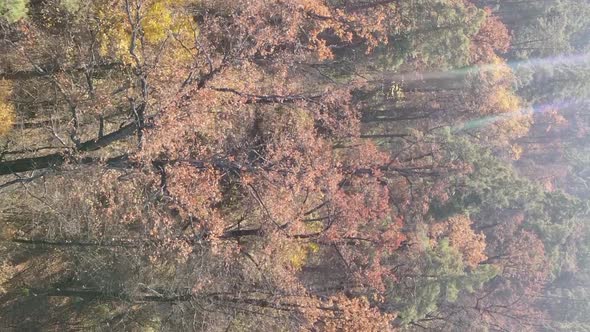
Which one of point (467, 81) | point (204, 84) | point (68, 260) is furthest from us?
point (467, 81)

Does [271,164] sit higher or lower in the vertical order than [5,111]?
lower

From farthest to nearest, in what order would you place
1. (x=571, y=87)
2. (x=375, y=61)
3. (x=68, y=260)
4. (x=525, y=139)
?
1. (x=525, y=139)
2. (x=571, y=87)
3. (x=375, y=61)
4. (x=68, y=260)

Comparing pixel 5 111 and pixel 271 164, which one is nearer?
pixel 5 111

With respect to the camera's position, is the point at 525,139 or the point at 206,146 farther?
the point at 525,139

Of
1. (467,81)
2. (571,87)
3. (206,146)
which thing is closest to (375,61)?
(467,81)

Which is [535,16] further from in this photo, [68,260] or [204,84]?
[68,260]

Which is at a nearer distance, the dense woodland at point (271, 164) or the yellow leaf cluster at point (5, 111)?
the yellow leaf cluster at point (5, 111)

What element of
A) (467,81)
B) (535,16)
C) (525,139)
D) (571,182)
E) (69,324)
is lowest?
(69,324)

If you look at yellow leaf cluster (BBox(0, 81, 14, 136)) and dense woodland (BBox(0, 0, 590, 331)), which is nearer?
yellow leaf cluster (BBox(0, 81, 14, 136))
